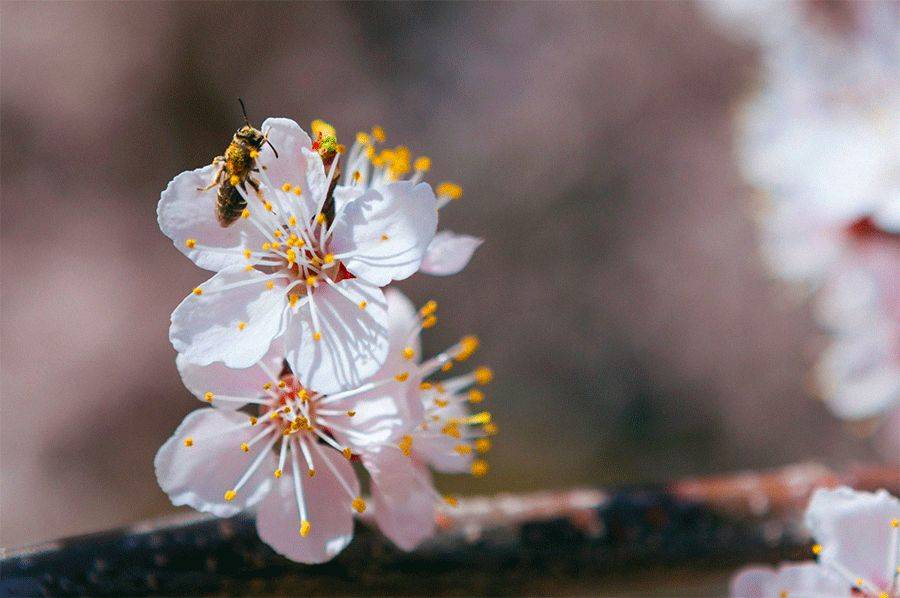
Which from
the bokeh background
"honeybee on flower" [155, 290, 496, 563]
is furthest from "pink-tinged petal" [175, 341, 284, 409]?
the bokeh background

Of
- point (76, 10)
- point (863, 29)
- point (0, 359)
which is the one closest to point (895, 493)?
point (863, 29)

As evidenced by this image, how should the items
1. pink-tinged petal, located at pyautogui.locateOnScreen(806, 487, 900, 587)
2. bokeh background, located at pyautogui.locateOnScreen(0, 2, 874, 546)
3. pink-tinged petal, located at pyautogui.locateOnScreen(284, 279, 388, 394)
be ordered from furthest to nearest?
1. bokeh background, located at pyautogui.locateOnScreen(0, 2, 874, 546)
2. pink-tinged petal, located at pyautogui.locateOnScreen(806, 487, 900, 587)
3. pink-tinged petal, located at pyautogui.locateOnScreen(284, 279, 388, 394)

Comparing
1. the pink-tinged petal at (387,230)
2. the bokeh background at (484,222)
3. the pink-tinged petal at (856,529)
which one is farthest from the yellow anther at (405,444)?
the bokeh background at (484,222)

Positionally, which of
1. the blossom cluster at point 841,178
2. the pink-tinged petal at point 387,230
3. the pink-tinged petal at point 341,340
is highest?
the blossom cluster at point 841,178

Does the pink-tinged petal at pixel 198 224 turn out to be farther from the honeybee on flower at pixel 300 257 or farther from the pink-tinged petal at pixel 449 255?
the pink-tinged petal at pixel 449 255

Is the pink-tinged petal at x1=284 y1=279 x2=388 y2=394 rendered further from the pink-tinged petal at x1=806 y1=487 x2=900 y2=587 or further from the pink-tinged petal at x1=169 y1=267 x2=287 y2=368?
the pink-tinged petal at x1=806 y1=487 x2=900 y2=587

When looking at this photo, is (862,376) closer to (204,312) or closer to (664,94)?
(204,312)

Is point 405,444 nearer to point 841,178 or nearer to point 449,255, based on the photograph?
point 449,255
